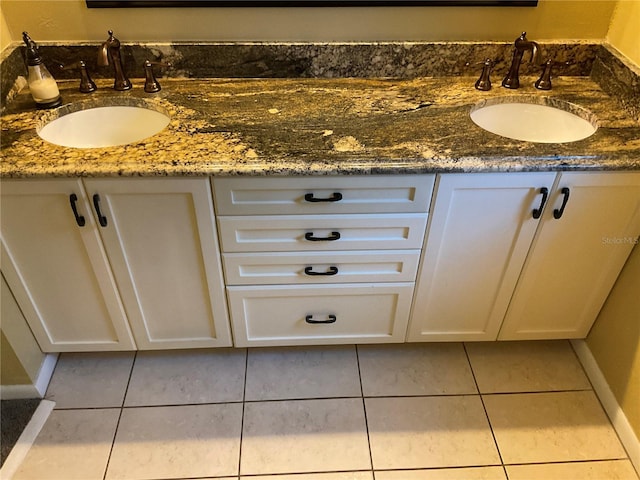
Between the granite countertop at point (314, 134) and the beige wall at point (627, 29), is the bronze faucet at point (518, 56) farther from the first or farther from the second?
the beige wall at point (627, 29)

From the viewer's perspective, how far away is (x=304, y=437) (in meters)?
1.64

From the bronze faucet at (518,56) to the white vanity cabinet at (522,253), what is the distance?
18.2 inches

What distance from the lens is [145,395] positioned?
1747mm

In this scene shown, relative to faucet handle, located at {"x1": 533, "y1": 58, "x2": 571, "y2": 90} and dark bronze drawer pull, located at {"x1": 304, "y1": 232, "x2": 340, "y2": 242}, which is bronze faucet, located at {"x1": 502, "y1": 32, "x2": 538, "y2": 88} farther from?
dark bronze drawer pull, located at {"x1": 304, "y1": 232, "x2": 340, "y2": 242}

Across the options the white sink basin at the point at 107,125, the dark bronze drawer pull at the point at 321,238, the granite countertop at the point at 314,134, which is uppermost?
the granite countertop at the point at 314,134

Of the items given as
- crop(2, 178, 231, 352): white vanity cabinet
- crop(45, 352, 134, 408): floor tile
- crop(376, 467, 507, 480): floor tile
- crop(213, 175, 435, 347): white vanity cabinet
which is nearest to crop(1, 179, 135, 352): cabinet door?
crop(2, 178, 231, 352): white vanity cabinet

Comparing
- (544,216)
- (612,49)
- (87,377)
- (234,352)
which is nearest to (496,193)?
A: (544,216)

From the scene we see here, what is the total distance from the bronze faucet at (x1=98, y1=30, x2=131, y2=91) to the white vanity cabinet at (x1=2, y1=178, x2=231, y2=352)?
1.42 ft

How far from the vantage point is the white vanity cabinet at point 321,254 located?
1.37 meters

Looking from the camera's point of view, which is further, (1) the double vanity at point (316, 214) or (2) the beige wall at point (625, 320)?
(2) the beige wall at point (625, 320)

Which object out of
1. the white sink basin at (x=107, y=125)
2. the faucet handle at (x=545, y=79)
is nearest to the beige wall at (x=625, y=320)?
the faucet handle at (x=545, y=79)

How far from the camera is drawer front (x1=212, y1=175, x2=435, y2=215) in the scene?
1339mm

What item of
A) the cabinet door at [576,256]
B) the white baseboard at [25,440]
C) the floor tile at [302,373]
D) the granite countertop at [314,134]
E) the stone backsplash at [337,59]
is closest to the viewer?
the granite countertop at [314,134]

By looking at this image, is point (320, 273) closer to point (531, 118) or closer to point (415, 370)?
point (415, 370)
